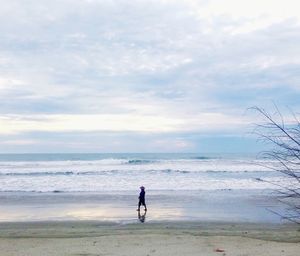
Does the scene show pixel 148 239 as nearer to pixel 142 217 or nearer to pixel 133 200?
pixel 142 217

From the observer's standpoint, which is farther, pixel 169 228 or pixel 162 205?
pixel 162 205

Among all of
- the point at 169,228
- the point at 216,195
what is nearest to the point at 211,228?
the point at 169,228

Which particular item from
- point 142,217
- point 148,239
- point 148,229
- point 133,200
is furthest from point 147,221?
point 133,200

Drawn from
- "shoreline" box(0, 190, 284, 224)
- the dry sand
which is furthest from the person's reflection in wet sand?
the dry sand

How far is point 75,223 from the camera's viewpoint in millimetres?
17766

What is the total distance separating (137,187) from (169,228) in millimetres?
17421

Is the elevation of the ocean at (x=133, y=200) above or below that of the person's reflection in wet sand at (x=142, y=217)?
above

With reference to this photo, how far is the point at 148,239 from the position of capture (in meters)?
13.3

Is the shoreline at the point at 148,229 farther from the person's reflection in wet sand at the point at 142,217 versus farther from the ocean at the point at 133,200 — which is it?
the ocean at the point at 133,200

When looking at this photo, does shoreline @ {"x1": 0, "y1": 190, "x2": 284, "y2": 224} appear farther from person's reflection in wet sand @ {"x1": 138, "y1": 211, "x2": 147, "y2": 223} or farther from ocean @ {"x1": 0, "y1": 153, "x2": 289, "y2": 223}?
person's reflection in wet sand @ {"x1": 138, "y1": 211, "x2": 147, "y2": 223}

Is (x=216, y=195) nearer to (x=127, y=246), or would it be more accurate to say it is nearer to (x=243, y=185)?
(x=243, y=185)

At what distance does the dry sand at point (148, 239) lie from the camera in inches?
450

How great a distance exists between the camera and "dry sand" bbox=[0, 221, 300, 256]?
450 inches

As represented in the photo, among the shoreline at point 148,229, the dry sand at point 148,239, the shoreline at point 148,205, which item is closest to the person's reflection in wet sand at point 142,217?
the shoreline at point 148,205
